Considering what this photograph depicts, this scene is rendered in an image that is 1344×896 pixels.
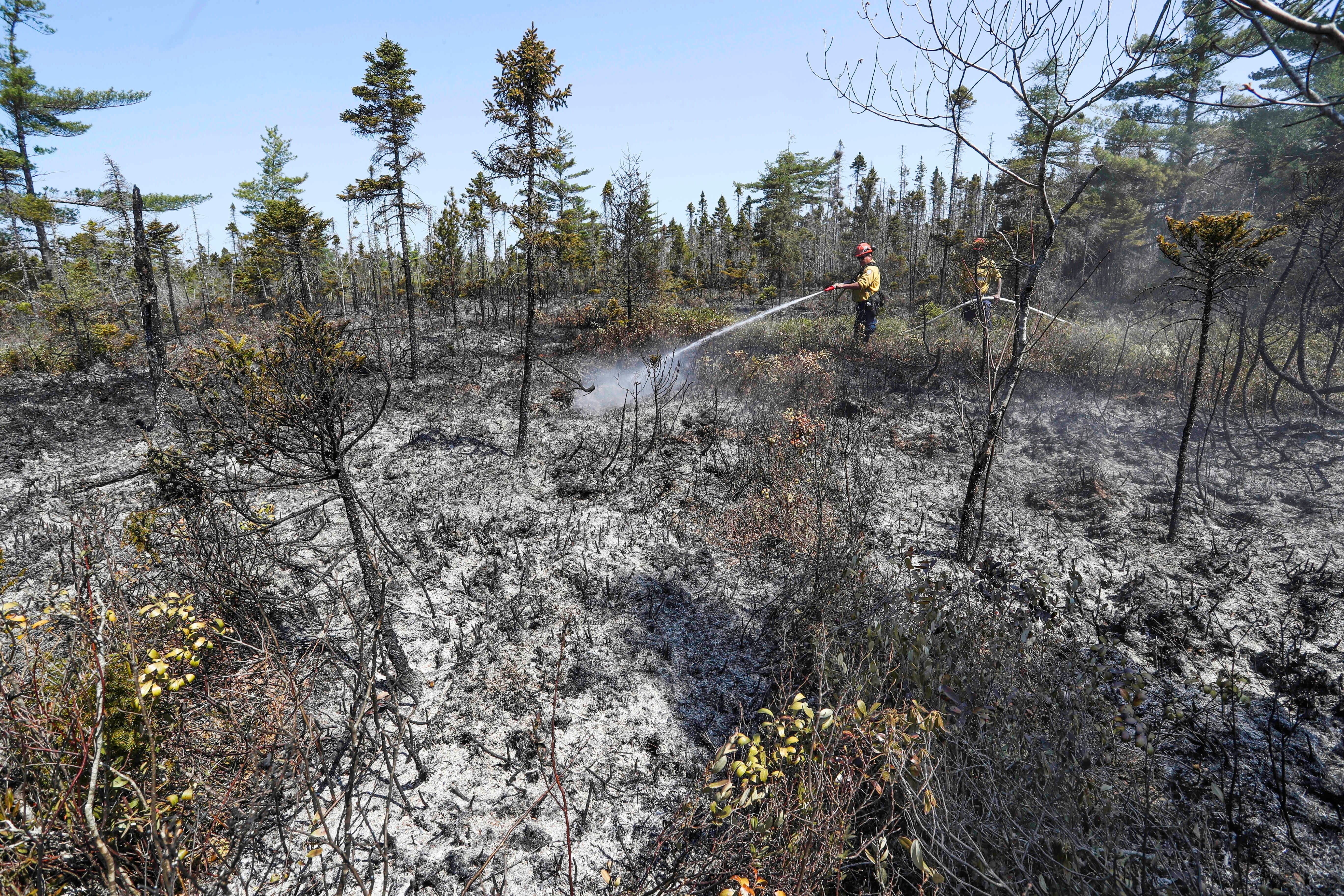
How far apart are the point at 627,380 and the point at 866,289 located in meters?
6.45

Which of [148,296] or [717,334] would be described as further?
[717,334]

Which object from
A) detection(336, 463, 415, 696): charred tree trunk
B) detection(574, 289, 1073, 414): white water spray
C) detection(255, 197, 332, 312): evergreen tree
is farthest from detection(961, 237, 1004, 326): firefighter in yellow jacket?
detection(255, 197, 332, 312): evergreen tree

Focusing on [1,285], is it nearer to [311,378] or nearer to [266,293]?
[266,293]

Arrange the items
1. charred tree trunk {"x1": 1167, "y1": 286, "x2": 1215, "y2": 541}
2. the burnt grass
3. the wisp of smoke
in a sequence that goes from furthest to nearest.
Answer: the wisp of smoke
charred tree trunk {"x1": 1167, "y1": 286, "x2": 1215, "y2": 541}
the burnt grass

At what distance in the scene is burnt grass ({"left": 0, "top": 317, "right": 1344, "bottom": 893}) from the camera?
3855 millimetres

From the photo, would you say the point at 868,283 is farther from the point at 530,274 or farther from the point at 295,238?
the point at 295,238

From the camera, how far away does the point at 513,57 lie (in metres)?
9.27

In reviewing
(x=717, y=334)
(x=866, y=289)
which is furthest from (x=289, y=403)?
(x=717, y=334)

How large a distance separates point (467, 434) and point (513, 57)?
6919 mm

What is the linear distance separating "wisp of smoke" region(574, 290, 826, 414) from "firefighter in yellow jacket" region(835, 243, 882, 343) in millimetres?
906

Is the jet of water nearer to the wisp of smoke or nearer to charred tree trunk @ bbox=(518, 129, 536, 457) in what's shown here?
the wisp of smoke

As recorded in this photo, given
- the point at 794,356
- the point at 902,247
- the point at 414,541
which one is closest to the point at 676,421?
the point at 794,356

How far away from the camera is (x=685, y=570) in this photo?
22.1ft

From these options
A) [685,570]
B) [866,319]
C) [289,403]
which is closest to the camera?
[289,403]
